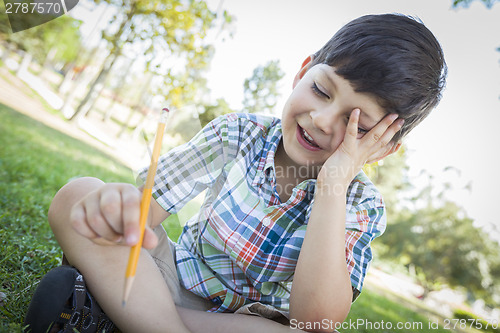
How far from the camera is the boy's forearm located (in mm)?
1370

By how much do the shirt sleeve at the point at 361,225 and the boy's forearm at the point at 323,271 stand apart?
140 mm

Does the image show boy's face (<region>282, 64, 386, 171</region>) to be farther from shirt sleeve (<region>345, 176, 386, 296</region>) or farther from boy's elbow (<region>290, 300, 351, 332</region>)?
boy's elbow (<region>290, 300, 351, 332</region>)

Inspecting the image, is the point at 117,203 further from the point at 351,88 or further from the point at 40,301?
the point at 351,88

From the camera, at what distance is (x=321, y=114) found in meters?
1.52

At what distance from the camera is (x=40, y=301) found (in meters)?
1.06

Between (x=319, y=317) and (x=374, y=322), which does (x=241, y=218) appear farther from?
(x=374, y=322)

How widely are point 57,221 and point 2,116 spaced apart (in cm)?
652

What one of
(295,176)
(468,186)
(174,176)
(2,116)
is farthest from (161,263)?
(468,186)

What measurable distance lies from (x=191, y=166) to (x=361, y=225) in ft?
2.59

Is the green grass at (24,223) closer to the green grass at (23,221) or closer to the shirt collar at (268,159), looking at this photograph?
the green grass at (23,221)


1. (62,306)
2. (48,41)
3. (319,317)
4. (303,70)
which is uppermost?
(303,70)

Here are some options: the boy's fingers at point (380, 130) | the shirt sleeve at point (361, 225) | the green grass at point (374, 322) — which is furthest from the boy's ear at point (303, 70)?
the green grass at point (374, 322)

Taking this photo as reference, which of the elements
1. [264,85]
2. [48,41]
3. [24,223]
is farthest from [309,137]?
[48,41]

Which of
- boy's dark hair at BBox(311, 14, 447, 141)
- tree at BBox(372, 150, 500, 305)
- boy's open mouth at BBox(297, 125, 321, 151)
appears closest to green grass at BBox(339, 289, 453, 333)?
boy's open mouth at BBox(297, 125, 321, 151)
